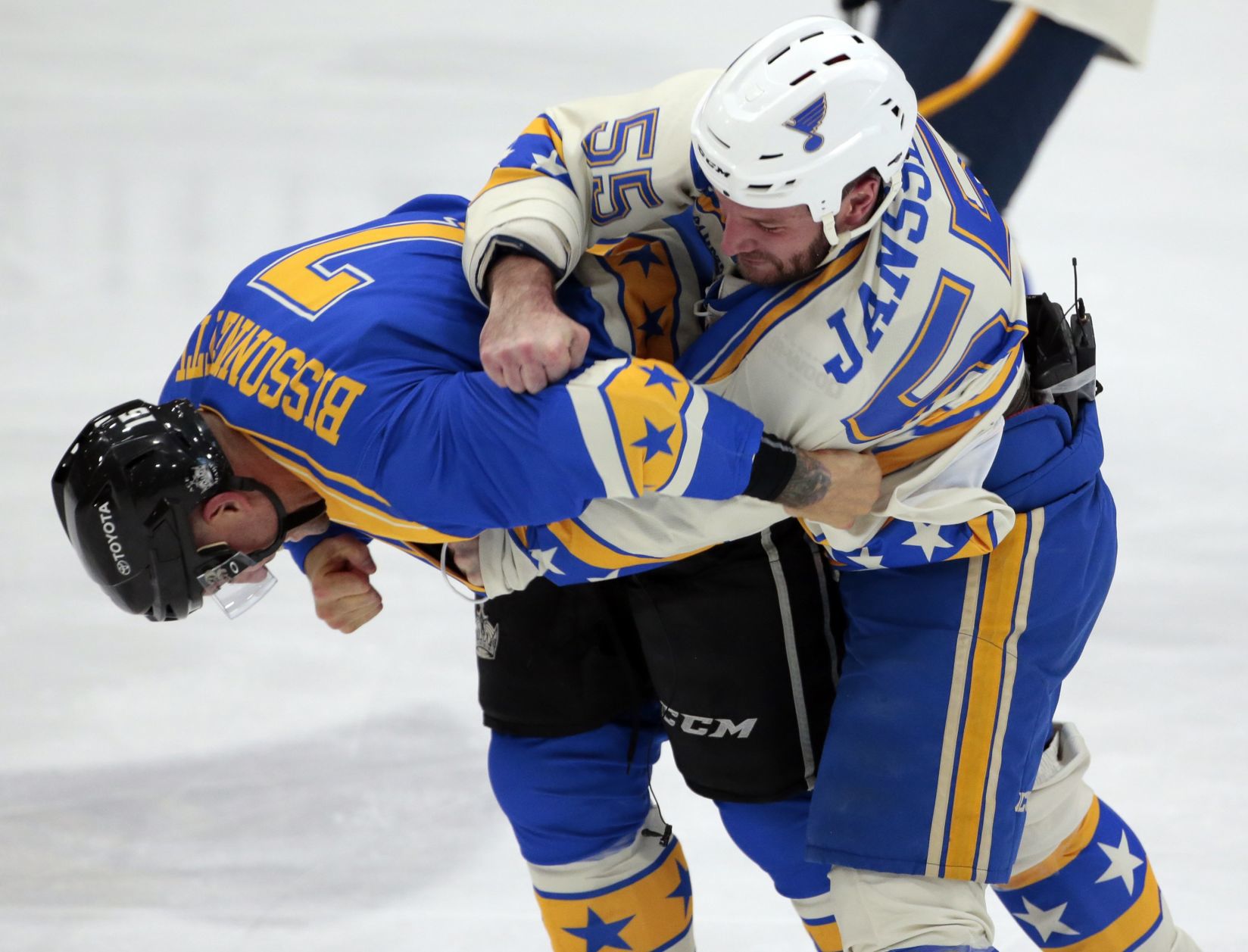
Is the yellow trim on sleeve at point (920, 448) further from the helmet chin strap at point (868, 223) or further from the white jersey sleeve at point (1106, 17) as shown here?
the white jersey sleeve at point (1106, 17)

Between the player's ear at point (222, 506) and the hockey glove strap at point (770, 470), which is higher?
the hockey glove strap at point (770, 470)

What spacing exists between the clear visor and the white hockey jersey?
36 centimetres

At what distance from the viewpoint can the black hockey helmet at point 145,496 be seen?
7.20 ft

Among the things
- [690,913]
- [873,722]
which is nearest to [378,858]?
[690,913]

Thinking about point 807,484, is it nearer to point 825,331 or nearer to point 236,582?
point 825,331

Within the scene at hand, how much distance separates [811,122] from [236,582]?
1098 millimetres

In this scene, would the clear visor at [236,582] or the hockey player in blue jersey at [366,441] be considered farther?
the clear visor at [236,582]

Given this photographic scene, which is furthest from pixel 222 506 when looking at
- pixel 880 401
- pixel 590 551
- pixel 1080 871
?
pixel 1080 871

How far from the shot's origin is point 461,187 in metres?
5.48

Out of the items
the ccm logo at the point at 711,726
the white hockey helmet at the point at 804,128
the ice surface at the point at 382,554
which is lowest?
the ice surface at the point at 382,554

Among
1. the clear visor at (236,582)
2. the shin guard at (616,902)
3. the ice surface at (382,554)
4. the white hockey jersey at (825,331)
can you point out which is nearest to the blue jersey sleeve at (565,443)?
the white hockey jersey at (825,331)

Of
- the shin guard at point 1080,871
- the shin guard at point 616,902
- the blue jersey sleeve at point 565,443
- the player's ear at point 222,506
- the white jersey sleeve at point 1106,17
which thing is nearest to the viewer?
the blue jersey sleeve at point 565,443

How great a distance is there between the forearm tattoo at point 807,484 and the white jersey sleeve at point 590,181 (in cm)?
42

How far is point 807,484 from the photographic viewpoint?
2115 millimetres
